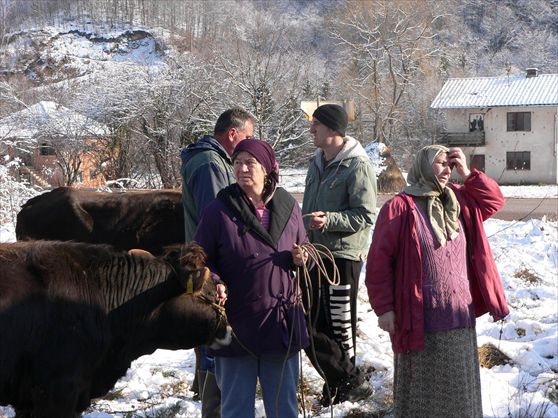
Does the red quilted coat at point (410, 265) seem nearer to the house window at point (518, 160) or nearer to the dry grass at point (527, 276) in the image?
the dry grass at point (527, 276)

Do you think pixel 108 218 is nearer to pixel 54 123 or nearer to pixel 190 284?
pixel 190 284

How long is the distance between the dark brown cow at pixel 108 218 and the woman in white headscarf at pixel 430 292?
3107 mm

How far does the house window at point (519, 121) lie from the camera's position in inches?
1694

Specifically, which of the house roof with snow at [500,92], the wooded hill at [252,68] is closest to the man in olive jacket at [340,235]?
the wooded hill at [252,68]

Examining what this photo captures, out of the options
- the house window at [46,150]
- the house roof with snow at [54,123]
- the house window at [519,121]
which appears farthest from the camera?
the house window at [519,121]

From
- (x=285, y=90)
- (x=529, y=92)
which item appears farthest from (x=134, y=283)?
(x=529, y=92)

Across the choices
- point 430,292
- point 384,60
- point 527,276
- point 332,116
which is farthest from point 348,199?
point 384,60

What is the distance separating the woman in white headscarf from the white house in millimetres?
38050

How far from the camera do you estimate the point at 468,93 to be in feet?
148

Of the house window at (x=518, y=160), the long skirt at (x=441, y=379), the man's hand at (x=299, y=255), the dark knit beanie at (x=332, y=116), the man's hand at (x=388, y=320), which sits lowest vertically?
the house window at (x=518, y=160)

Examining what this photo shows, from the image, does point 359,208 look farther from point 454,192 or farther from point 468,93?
Result: point 468,93

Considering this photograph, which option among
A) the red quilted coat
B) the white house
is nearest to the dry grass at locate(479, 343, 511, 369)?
the red quilted coat

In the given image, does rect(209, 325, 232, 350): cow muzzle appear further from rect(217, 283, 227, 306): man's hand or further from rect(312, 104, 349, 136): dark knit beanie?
rect(312, 104, 349, 136): dark knit beanie

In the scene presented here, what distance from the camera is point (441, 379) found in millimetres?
4160
